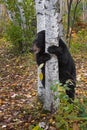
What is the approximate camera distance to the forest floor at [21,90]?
464 centimetres

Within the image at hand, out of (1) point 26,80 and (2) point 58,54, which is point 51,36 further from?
(1) point 26,80

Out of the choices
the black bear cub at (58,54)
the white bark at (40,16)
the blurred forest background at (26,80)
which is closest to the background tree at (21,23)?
the blurred forest background at (26,80)

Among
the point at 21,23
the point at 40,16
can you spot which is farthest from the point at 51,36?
the point at 21,23

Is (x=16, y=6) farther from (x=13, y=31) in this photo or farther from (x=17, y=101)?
(x=17, y=101)

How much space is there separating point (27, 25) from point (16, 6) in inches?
27.8

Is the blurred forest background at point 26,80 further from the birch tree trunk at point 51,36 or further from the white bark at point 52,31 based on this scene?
the white bark at point 52,31

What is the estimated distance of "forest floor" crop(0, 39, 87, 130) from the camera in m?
4.64

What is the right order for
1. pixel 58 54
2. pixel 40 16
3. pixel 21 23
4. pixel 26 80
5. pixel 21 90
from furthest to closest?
1. pixel 21 23
2. pixel 26 80
3. pixel 21 90
4. pixel 40 16
5. pixel 58 54

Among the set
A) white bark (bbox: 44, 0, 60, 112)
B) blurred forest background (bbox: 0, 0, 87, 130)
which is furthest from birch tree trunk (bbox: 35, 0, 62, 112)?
blurred forest background (bbox: 0, 0, 87, 130)

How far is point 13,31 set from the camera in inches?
404

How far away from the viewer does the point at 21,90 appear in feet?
21.7

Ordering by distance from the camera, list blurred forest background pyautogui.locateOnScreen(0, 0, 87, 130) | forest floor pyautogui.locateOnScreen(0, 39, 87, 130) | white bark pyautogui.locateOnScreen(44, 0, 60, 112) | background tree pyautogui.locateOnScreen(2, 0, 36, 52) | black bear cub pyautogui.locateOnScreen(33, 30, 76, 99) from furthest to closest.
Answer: background tree pyautogui.locateOnScreen(2, 0, 36, 52)
forest floor pyautogui.locateOnScreen(0, 39, 87, 130)
black bear cub pyautogui.locateOnScreen(33, 30, 76, 99)
white bark pyautogui.locateOnScreen(44, 0, 60, 112)
blurred forest background pyautogui.locateOnScreen(0, 0, 87, 130)

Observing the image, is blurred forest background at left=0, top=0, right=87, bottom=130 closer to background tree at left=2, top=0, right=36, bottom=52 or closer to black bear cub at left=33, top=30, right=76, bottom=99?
background tree at left=2, top=0, right=36, bottom=52

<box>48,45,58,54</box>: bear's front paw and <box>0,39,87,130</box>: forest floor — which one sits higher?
<box>48,45,58,54</box>: bear's front paw
